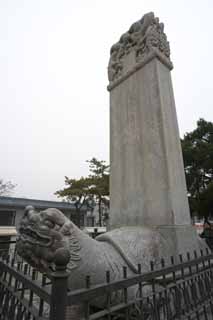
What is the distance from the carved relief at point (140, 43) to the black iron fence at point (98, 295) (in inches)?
Result: 155

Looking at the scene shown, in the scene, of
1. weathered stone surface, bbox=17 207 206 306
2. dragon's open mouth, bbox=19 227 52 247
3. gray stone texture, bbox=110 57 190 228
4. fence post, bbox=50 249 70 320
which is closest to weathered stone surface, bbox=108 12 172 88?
gray stone texture, bbox=110 57 190 228

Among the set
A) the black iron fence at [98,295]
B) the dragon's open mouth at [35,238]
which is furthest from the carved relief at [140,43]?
the black iron fence at [98,295]

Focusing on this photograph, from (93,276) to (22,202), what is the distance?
20704mm

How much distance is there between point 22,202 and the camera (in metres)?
20.5

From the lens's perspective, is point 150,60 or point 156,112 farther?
point 150,60

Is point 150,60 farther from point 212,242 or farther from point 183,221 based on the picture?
point 212,242

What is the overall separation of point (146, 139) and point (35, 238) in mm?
2489

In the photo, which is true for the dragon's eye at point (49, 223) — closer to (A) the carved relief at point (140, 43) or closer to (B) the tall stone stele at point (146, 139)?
(B) the tall stone stele at point (146, 139)

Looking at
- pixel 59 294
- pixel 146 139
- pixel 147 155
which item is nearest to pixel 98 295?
pixel 59 294

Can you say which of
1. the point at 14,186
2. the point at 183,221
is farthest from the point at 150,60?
the point at 14,186

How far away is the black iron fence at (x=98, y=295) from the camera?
1088 mm

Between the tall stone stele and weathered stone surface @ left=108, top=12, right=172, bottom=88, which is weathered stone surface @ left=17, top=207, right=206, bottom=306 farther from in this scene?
weathered stone surface @ left=108, top=12, right=172, bottom=88

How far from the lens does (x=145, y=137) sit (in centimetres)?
358

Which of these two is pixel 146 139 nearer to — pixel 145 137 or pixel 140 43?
pixel 145 137
